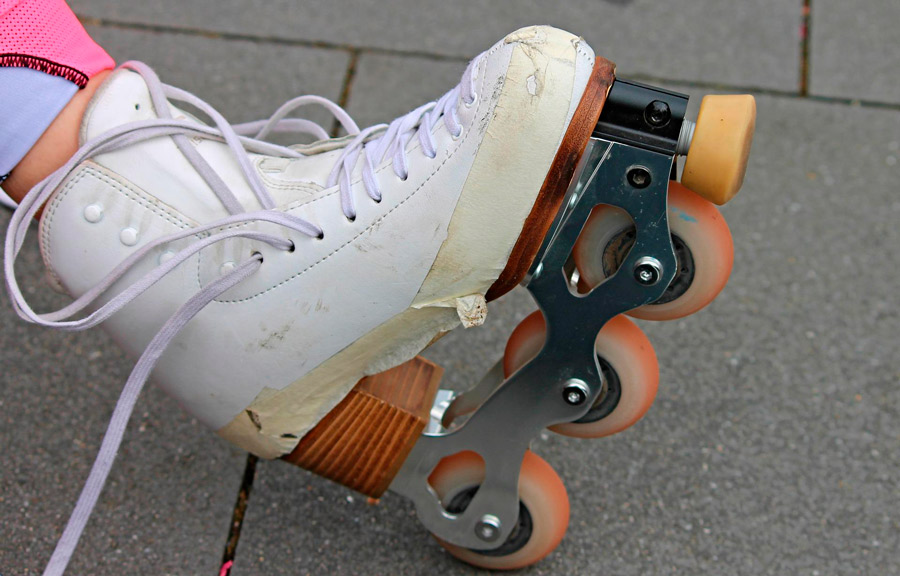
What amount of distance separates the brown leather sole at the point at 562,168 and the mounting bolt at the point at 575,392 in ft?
0.60

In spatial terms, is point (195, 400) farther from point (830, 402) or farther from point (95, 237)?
point (830, 402)

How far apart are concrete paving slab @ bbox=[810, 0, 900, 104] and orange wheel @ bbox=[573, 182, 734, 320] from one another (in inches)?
52.0

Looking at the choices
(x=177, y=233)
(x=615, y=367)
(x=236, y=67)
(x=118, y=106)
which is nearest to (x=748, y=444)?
(x=615, y=367)

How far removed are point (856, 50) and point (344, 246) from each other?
1.78 m

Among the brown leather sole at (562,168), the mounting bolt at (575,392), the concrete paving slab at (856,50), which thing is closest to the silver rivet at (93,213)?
the brown leather sole at (562,168)

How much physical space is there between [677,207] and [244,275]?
52 cm

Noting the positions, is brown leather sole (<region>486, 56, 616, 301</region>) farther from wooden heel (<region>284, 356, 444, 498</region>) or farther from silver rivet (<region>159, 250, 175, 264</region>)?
silver rivet (<region>159, 250, 175, 264</region>)

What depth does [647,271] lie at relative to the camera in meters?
1.05

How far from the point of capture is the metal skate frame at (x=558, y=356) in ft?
3.35

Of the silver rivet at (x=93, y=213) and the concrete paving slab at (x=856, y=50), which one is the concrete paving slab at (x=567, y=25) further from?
the silver rivet at (x=93, y=213)

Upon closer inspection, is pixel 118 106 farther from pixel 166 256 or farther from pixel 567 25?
pixel 567 25

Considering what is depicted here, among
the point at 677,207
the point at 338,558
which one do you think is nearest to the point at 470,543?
the point at 338,558

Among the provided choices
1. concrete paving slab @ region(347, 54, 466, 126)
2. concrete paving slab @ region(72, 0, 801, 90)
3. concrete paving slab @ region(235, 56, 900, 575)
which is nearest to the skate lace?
concrete paving slab @ region(235, 56, 900, 575)

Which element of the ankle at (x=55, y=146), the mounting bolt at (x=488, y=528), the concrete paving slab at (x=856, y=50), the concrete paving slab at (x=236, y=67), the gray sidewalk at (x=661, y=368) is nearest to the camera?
the ankle at (x=55, y=146)
